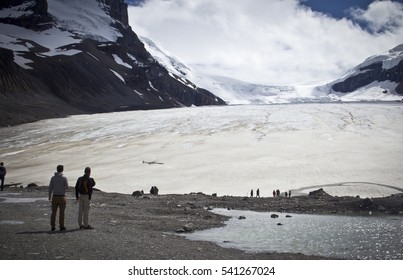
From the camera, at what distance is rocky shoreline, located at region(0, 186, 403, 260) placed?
1037 cm

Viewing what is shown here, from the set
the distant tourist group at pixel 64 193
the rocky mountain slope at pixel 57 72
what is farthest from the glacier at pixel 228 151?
the rocky mountain slope at pixel 57 72

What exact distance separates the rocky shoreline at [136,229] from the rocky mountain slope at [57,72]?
76386 mm

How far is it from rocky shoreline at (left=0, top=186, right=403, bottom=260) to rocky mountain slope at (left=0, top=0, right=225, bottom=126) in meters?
76.4

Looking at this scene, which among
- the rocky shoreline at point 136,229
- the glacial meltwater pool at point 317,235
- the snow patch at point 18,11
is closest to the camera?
the rocky shoreline at point 136,229

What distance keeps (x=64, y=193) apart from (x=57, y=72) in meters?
135

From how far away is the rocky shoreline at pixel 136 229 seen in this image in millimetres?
10367

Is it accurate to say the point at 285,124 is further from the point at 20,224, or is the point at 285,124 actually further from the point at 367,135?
the point at 20,224

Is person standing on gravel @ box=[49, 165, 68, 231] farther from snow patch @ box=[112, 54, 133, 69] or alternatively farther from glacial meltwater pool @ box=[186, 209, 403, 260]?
snow patch @ box=[112, 54, 133, 69]

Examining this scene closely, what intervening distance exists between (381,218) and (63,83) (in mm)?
130063

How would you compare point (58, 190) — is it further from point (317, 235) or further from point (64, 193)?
point (317, 235)

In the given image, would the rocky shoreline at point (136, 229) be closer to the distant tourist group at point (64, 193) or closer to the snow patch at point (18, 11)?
the distant tourist group at point (64, 193)

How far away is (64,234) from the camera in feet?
40.4
